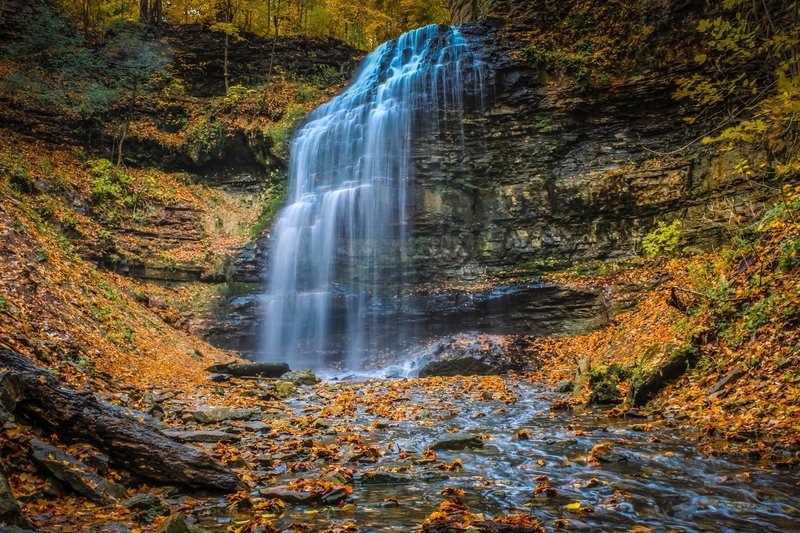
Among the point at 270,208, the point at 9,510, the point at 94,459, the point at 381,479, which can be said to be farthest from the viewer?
the point at 270,208

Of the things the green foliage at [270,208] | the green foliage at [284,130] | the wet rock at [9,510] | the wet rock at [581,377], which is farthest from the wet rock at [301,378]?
the green foliage at [284,130]

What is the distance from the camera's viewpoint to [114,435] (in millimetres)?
3303

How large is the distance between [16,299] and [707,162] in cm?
1682

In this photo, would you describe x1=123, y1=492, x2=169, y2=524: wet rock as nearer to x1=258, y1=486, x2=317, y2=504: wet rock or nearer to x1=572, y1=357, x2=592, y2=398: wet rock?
x1=258, y1=486, x2=317, y2=504: wet rock

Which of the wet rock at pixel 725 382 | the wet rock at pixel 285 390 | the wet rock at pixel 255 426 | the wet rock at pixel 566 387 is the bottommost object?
the wet rock at pixel 285 390

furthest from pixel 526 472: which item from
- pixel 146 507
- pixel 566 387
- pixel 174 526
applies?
pixel 566 387

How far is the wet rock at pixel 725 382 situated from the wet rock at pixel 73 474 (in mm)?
6083

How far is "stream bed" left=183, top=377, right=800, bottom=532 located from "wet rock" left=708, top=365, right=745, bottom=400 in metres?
0.90

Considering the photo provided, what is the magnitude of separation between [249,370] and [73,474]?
805 cm

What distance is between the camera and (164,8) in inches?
950

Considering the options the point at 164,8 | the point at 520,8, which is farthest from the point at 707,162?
the point at 164,8

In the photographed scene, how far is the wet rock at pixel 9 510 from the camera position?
215cm

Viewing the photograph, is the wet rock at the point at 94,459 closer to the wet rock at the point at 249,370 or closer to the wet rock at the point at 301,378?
the wet rock at the point at 301,378

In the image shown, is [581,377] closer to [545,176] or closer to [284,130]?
[545,176]
